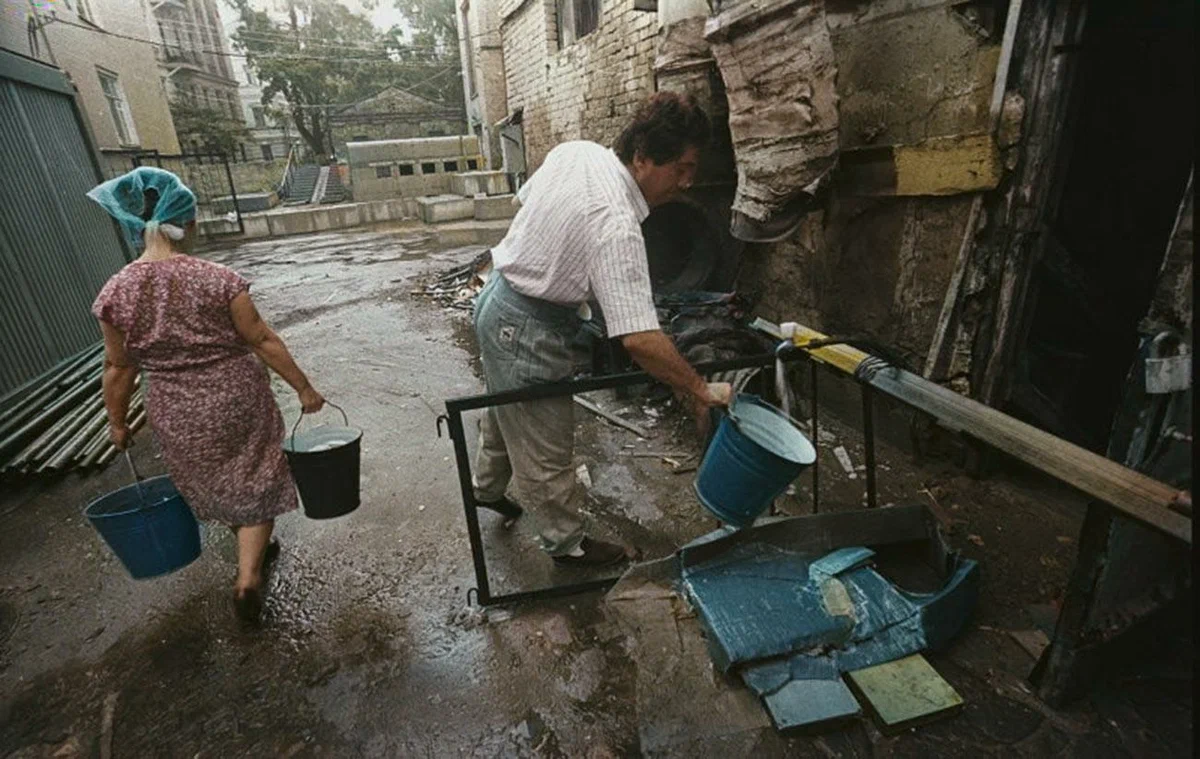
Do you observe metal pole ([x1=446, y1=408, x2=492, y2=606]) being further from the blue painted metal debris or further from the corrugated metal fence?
the corrugated metal fence

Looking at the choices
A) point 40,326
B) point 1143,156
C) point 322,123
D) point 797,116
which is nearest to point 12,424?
point 40,326

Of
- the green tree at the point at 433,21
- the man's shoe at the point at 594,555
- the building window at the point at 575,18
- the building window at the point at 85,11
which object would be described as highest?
the green tree at the point at 433,21

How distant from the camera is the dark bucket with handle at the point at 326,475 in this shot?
7.72ft

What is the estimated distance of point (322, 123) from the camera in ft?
101

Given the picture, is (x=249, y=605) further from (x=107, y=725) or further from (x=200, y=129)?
(x=200, y=129)

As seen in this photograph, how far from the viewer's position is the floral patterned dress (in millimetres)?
2189

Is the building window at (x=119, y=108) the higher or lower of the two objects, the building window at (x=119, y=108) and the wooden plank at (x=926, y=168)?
the higher

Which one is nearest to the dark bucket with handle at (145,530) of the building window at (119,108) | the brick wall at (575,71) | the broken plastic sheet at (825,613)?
the broken plastic sheet at (825,613)

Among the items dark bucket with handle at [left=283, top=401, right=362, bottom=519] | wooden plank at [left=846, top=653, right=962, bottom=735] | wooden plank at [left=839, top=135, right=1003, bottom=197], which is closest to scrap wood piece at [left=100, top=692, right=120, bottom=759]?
dark bucket with handle at [left=283, top=401, right=362, bottom=519]

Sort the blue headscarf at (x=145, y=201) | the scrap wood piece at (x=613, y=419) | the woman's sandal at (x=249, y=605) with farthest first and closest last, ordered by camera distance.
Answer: the scrap wood piece at (x=613, y=419), the woman's sandal at (x=249, y=605), the blue headscarf at (x=145, y=201)

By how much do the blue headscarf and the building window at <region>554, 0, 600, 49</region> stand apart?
7.12m

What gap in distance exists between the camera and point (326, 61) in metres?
29.3

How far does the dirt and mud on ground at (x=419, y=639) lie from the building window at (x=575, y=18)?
6927mm

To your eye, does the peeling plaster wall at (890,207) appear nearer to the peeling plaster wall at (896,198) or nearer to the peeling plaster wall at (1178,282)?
the peeling plaster wall at (896,198)
